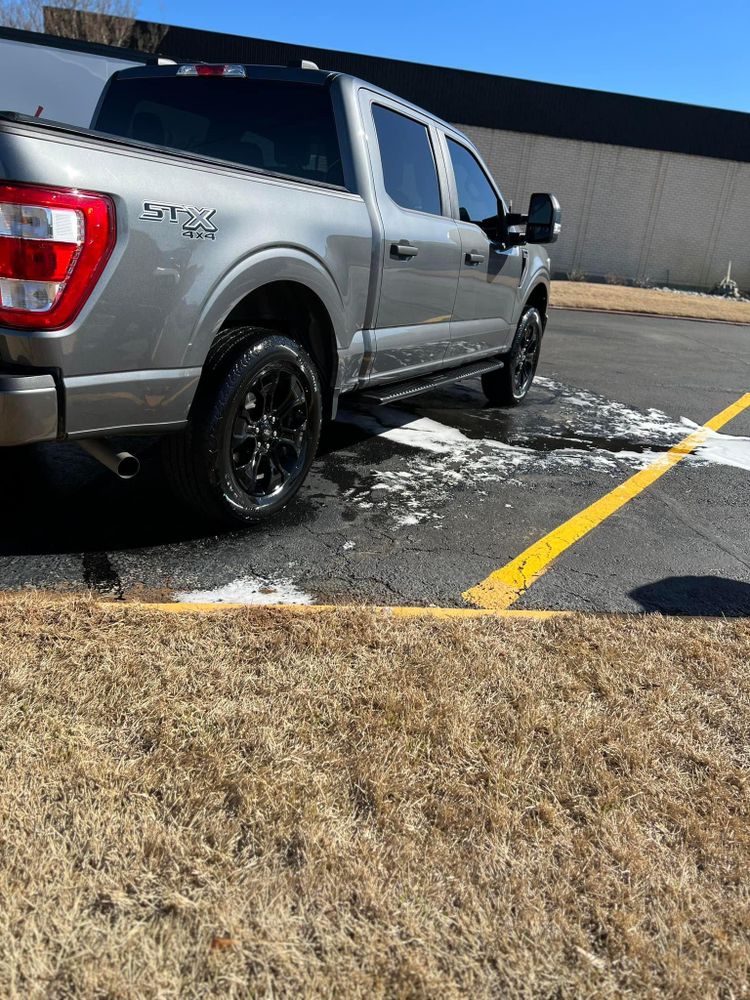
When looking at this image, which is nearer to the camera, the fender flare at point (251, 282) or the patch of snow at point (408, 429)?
the fender flare at point (251, 282)

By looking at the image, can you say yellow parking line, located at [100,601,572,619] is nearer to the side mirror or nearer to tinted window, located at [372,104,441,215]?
tinted window, located at [372,104,441,215]

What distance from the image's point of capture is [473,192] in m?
5.43

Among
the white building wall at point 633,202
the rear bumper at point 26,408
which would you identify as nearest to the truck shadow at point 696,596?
the rear bumper at point 26,408

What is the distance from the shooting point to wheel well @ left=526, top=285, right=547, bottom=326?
6797mm

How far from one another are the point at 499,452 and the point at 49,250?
3.49 metres

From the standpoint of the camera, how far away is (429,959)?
1543 millimetres

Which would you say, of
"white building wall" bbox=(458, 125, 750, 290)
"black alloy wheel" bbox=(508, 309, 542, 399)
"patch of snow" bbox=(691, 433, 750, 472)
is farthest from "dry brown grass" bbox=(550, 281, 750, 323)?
"patch of snow" bbox=(691, 433, 750, 472)

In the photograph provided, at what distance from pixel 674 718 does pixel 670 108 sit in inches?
1279

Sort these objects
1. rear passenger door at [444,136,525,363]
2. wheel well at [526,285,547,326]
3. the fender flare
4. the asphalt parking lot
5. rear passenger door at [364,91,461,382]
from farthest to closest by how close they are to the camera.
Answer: wheel well at [526,285,547,326], rear passenger door at [444,136,525,363], rear passenger door at [364,91,461,382], the asphalt parking lot, the fender flare

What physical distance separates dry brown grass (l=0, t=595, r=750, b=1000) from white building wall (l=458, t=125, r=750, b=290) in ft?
91.3

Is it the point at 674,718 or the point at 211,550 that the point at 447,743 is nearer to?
the point at 674,718

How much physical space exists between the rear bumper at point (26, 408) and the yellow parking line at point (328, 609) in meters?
0.66

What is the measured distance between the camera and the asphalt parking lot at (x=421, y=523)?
3.19 metres

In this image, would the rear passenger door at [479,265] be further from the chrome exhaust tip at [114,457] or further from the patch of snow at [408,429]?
the chrome exhaust tip at [114,457]
